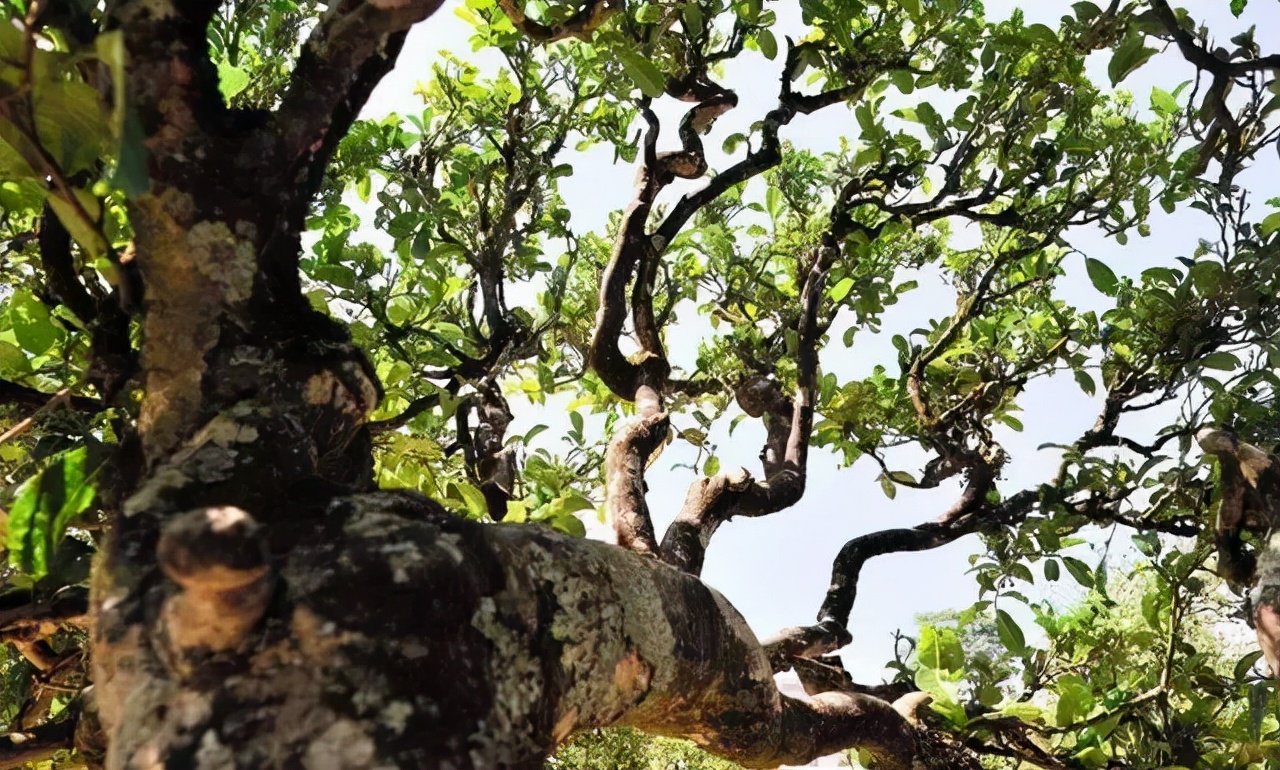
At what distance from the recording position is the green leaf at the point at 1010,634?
2.32 m

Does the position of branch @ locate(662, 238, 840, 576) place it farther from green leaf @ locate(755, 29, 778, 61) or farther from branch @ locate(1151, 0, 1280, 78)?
branch @ locate(1151, 0, 1280, 78)

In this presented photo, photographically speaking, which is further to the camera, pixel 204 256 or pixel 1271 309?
pixel 1271 309

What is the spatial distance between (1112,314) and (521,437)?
5.98 ft

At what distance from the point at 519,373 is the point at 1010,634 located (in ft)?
5.30

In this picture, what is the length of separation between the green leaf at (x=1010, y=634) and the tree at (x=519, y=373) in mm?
31

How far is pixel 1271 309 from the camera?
2.33m

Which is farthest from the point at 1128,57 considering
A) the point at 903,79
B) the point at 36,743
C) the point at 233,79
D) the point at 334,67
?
the point at 36,743

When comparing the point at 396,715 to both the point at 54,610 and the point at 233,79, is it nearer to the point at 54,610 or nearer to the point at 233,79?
the point at 54,610

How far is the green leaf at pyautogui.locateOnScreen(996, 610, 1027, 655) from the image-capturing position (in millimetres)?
2316

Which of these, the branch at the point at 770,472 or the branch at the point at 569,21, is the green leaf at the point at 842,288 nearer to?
the branch at the point at 770,472

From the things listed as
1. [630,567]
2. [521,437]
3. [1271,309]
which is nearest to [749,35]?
[521,437]

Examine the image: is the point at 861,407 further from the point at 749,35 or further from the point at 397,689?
the point at 397,689

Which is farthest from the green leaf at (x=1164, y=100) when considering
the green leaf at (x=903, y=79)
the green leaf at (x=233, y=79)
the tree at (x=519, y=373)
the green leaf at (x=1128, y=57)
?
the green leaf at (x=233, y=79)

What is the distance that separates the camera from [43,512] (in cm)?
97
